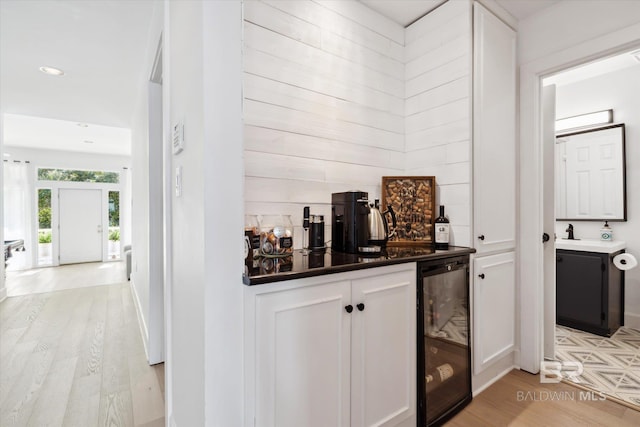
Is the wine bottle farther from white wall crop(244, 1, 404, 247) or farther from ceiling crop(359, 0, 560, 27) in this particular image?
ceiling crop(359, 0, 560, 27)

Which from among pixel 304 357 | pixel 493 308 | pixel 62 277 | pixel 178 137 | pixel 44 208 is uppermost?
pixel 178 137

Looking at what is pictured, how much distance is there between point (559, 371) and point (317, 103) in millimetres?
2533

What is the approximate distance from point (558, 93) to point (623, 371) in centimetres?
284

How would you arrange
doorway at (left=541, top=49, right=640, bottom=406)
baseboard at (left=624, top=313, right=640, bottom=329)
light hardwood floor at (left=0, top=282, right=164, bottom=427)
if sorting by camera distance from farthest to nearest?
baseboard at (left=624, top=313, right=640, bottom=329)
doorway at (left=541, top=49, right=640, bottom=406)
light hardwood floor at (left=0, top=282, right=164, bottom=427)

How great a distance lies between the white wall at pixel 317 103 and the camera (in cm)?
162

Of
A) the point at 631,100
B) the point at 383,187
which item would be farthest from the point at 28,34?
the point at 631,100

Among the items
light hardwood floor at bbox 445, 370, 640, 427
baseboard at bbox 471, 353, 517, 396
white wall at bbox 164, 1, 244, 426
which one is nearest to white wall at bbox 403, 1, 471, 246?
baseboard at bbox 471, 353, 517, 396

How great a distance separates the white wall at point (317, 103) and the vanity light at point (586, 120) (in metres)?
2.37

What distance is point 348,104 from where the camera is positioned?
198 cm

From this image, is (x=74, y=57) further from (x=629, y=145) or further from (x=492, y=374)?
(x=629, y=145)

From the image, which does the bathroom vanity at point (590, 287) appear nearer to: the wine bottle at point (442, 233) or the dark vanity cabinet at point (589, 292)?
the dark vanity cabinet at point (589, 292)

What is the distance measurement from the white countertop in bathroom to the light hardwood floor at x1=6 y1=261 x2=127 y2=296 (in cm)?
634

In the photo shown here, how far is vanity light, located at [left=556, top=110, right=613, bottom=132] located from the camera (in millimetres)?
3115

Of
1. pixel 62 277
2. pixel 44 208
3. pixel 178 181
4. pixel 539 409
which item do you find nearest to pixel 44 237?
pixel 44 208
